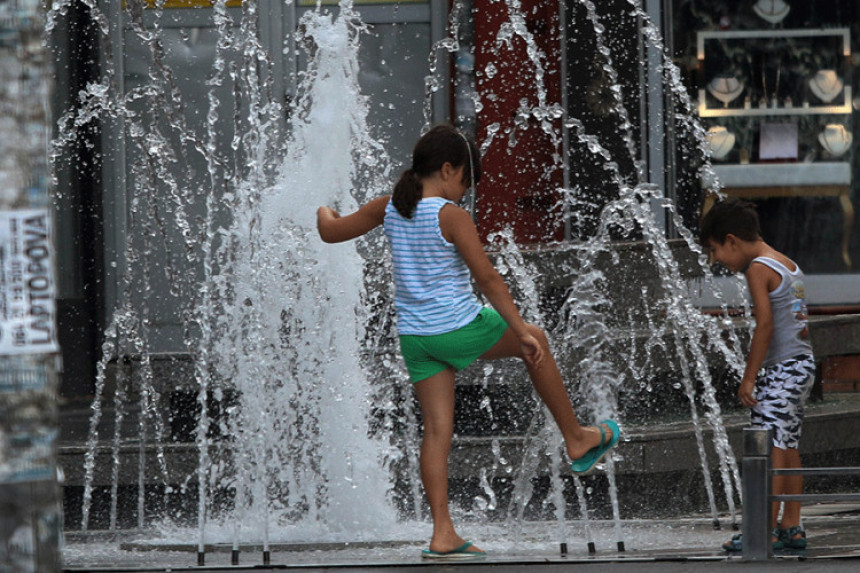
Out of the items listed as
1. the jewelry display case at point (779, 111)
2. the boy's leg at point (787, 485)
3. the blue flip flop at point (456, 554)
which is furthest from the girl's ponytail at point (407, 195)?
the jewelry display case at point (779, 111)

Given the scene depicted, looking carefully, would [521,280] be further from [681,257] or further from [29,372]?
[29,372]

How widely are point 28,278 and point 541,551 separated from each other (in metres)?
2.80

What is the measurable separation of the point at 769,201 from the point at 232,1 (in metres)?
3.88

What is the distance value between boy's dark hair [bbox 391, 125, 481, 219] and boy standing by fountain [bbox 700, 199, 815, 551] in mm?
912

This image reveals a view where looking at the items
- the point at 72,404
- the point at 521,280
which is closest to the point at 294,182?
the point at 521,280

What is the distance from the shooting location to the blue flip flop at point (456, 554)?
14.6 ft

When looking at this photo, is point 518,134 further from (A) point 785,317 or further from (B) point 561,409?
(B) point 561,409

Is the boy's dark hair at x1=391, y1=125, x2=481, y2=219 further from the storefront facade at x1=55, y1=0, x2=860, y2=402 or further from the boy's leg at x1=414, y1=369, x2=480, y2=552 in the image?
the storefront facade at x1=55, y1=0, x2=860, y2=402

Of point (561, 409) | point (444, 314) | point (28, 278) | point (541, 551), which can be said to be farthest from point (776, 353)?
point (28, 278)

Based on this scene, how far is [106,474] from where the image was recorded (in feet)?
19.6

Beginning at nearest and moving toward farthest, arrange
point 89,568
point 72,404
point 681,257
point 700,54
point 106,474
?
point 89,568, point 106,474, point 681,257, point 72,404, point 700,54

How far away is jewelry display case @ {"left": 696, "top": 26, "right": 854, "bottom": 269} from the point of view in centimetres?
972

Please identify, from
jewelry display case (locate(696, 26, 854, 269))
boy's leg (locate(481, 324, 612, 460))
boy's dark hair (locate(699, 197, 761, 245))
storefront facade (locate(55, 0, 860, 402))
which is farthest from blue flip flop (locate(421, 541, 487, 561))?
jewelry display case (locate(696, 26, 854, 269))

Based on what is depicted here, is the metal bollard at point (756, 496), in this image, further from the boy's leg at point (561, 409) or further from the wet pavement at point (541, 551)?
the boy's leg at point (561, 409)
